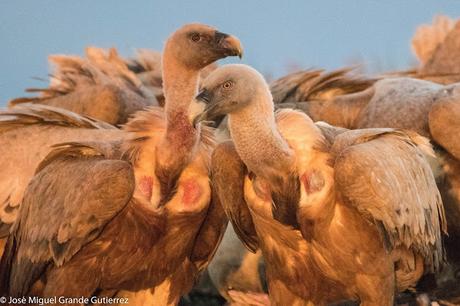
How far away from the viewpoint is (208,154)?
225 inches

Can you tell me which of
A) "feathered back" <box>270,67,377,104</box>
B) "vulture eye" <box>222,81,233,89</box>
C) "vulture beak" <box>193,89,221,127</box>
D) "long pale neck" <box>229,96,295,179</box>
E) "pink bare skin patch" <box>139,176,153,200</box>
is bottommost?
"feathered back" <box>270,67,377,104</box>

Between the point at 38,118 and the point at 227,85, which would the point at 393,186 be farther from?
the point at 38,118

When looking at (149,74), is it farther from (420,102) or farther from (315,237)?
(315,237)

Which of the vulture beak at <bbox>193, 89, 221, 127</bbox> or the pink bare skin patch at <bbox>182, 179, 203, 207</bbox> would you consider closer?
the vulture beak at <bbox>193, 89, 221, 127</bbox>

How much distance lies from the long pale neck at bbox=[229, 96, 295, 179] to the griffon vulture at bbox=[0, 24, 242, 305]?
39 centimetres

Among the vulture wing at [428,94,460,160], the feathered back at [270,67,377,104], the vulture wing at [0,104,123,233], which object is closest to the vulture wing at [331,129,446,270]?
the vulture wing at [428,94,460,160]

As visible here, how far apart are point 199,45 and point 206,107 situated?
0.62 m

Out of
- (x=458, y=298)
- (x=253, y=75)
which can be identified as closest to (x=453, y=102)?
(x=458, y=298)

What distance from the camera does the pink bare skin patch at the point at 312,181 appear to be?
5.22 metres

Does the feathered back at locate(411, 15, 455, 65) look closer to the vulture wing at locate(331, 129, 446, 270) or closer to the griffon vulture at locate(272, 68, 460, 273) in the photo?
the griffon vulture at locate(272, 68, 460, 273)

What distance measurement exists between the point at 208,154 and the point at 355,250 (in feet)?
3.11

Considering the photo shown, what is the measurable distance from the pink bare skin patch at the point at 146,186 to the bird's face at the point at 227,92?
67 cm

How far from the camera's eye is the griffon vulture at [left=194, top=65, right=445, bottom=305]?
5043 mm

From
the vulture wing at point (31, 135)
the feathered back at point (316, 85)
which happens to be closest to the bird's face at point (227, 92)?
the vulture wing at point (31, 135)
